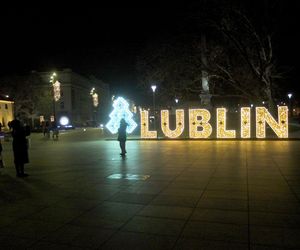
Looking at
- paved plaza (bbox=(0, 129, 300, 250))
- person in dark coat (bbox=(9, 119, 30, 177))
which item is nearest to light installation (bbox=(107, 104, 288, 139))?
paved plaza (bbox=(0, 129, 300, 250))

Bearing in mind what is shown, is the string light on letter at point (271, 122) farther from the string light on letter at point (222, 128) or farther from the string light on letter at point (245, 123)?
the string light on letter at point (222, 128)

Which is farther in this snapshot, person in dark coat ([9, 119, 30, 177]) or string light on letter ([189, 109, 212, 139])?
string light on letter ([189, 109, 212, 139])

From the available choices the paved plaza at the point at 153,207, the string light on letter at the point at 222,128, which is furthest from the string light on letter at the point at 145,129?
the paved plaza at the point at 153,207

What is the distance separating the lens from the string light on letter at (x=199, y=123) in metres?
26.6

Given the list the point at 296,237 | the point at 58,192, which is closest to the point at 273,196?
the point at 296,237

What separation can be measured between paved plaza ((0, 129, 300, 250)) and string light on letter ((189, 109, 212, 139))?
13.2 m

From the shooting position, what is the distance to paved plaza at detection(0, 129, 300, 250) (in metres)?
5.87

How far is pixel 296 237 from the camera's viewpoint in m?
5.83

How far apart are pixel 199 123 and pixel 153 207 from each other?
19.5 m

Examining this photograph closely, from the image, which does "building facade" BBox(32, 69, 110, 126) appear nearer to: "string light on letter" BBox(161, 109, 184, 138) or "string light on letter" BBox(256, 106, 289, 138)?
"string light on letter" BBox(161, 109, 184, 138)

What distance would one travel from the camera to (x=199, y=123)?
26906 millimetres

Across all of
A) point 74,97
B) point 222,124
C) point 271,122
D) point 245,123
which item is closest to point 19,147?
point 222,124

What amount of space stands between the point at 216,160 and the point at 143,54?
812 inches

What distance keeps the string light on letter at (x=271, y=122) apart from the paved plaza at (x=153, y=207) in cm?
1260
